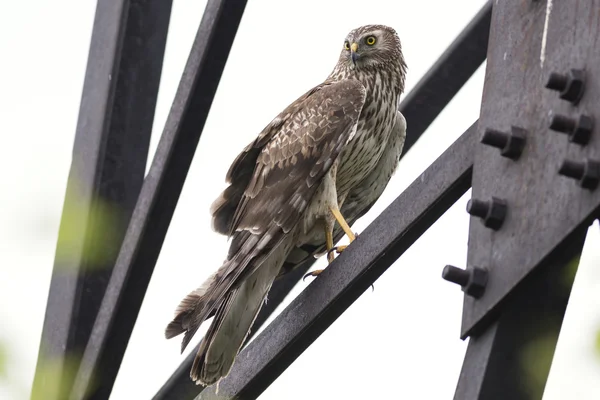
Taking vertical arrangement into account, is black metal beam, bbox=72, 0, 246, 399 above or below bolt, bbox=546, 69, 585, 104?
above

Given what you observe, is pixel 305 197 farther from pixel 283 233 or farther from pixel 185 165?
pixel 185 165

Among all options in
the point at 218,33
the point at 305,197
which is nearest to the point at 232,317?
the point at 305,197

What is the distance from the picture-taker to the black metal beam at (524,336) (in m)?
2.46

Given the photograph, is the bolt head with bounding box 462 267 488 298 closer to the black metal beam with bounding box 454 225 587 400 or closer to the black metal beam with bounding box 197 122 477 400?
the black metal beam with bounding box 454 225 587 400

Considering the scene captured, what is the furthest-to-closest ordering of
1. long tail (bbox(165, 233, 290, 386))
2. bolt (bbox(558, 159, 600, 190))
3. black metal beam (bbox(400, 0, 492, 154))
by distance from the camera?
black metal beam (bbox(400, 0, 492, 154)), long tail (bbox(165, 233, 290, 386)), bolt (bbox(558, 159, 600, 190))

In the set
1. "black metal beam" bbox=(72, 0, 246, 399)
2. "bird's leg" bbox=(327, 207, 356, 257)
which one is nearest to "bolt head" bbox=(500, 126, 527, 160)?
"black metal beam" bbox=(72, 0, 246, 399)

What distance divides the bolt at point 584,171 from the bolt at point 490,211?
279 mm

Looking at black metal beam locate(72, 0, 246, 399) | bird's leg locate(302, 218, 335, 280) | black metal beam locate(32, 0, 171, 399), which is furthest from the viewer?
bird's leg locate(302, 218, 335, 280)

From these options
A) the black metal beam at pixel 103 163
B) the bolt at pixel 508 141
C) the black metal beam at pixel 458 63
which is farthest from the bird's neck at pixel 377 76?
the bolt at pixel 508 141

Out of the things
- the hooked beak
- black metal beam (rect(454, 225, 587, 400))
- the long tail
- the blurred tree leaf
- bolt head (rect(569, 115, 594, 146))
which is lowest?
black metal beam (rect(454, 225, 587, 400))

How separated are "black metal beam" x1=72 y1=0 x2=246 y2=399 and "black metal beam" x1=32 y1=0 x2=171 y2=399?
0.17 metres

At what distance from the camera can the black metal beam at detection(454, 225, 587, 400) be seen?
2459mm

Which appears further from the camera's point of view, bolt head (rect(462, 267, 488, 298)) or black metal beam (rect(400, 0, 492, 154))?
black metal beam (rect(400, 0, 492, 154))

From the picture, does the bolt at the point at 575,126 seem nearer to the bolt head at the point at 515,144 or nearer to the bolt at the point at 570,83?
the bolt at the point at 570,83
